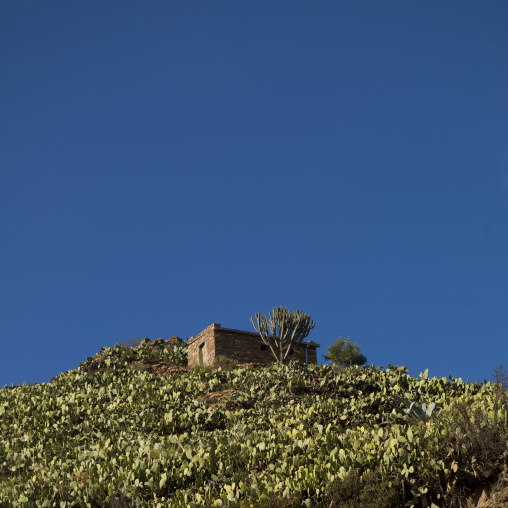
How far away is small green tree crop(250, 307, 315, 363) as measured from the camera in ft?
90.6

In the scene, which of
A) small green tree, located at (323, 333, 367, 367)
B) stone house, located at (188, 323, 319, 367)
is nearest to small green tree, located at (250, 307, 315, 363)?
stone house, located at (188, 323, 319, 367)

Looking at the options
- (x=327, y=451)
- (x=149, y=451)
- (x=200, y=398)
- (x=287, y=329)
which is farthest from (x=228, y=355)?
(x=327, y=451)

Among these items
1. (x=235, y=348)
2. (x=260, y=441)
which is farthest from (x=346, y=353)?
(x=260, y=441)

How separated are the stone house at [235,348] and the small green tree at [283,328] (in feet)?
3.28

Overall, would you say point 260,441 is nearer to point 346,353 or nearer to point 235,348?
point 235,348

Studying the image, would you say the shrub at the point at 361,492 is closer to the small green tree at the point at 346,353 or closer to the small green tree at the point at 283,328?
the small green tree at the point at 283,328

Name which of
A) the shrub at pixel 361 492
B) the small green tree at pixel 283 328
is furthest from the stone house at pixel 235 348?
the shrub at pixel 361 492

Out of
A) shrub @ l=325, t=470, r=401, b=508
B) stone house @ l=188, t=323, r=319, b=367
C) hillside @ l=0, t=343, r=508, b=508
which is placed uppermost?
stone house @ l=188, t=323, r=319, b=367

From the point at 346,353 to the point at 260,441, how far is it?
87.5 ft

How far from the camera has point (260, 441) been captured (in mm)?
12852

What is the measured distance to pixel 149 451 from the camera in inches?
512

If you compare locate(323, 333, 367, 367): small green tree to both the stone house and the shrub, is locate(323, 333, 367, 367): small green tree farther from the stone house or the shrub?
the shrub

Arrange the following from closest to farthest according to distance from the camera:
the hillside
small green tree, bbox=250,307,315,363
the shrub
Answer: the shrub → the hillside → small green tree, bbox=250,307,315,363

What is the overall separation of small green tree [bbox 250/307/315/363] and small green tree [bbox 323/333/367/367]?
10.4 metres
